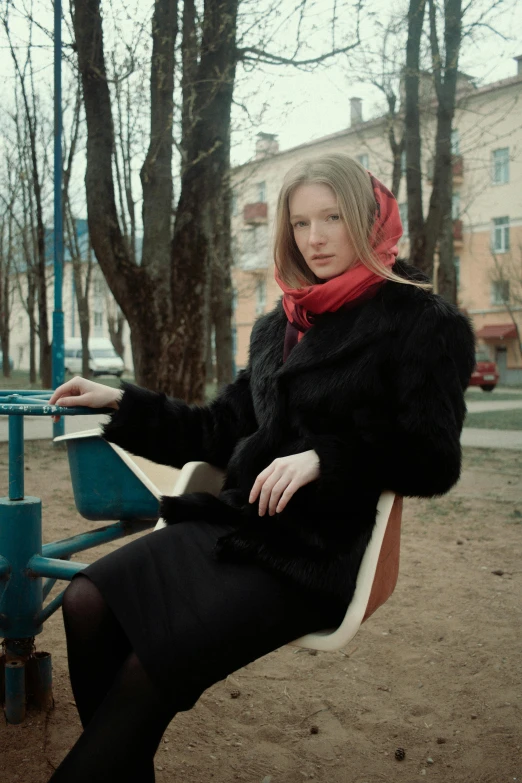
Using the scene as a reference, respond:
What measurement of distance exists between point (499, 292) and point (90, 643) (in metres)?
34.0

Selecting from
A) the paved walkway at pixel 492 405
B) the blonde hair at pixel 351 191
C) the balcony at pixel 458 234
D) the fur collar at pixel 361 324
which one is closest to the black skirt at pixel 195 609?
the fur collar at pixel 361 324

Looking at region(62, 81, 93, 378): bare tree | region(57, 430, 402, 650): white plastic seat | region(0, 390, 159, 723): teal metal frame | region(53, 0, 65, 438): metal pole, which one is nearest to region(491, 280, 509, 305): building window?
region(62, 81, 93, 378): bare tree

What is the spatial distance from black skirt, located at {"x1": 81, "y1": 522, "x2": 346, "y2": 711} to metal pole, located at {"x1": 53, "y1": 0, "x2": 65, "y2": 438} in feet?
17.4

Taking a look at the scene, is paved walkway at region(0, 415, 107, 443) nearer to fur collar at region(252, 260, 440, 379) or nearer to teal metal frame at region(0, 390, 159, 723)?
teal metal frame at region(0, 390, 159, 723)

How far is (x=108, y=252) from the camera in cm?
696

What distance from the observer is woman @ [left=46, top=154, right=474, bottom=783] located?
162 centimetres

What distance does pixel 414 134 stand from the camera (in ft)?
34.6

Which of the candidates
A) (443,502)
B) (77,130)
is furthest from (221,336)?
(443,502)

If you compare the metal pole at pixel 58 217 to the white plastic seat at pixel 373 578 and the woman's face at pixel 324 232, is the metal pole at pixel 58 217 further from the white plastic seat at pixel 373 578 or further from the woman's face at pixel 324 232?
the white plastic seat at pixel 373 578

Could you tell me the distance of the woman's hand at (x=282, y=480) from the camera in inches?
69.6

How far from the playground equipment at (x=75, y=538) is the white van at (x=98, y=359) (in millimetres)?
40072

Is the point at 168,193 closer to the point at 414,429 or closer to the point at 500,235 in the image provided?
the point at 414,429

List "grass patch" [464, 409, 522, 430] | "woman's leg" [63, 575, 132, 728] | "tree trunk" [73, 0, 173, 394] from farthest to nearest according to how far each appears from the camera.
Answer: "grass patch" [464, 409, 522, 430]
"tree trunk" [73, 0, 173, 394]
"woman's leg" [63, 575, 132, 728]

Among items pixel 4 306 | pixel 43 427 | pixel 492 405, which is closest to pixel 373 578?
pixel 43 427
